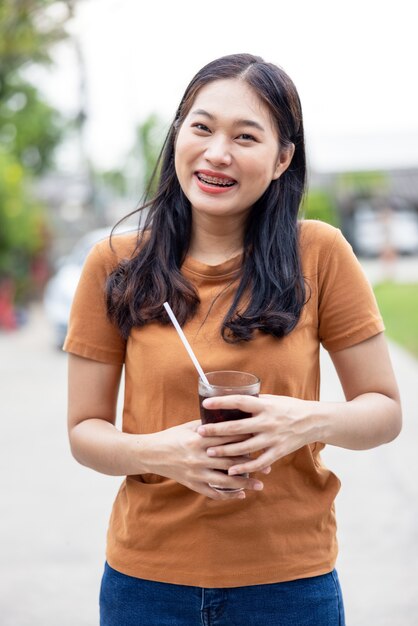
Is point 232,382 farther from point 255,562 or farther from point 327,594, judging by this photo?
point 327,594

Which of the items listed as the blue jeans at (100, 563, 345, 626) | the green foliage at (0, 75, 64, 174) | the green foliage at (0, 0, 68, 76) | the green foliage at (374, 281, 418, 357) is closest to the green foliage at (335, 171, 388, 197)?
the green foliage at (374, 281, 418, 357)

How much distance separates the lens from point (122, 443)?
5.46 ft

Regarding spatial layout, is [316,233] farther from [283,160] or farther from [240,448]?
[240,448]

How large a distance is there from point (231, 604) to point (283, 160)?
926 millimetres

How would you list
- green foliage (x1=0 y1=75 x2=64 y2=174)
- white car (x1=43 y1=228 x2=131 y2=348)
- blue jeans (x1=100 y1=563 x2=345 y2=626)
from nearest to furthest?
1. blue jeans (x1=100 y1=563 x2=345 y2=626)
2. white car (x1=43 y1=228 x2=131 y2=348)
3. green foliage (x1=0 y1=75 x2=64 y2=174)

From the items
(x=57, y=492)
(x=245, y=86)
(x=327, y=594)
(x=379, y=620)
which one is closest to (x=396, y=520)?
(x=379, y=620)

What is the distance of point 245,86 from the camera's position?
1.72 m

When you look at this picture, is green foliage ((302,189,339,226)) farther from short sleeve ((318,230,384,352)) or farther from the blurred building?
short sleeve ((318,230,384,352))

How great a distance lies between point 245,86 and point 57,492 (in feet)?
13.4

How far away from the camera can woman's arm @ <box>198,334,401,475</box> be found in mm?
1497

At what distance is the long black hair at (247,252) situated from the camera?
1709 millimetres

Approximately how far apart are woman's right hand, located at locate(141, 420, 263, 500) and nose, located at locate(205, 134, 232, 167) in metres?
0.52

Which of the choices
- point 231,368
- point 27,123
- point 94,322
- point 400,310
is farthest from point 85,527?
point 27,123

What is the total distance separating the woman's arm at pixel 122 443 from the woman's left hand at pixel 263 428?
3 centimetres
